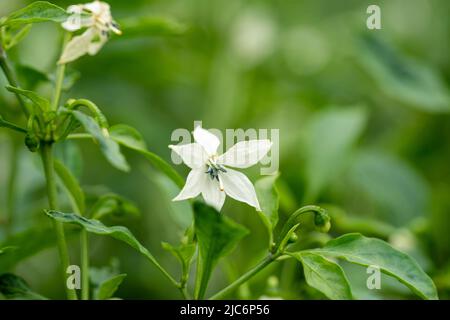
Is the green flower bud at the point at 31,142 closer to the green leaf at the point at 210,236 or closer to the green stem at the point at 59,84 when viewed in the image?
the green stem at the point at 59,84

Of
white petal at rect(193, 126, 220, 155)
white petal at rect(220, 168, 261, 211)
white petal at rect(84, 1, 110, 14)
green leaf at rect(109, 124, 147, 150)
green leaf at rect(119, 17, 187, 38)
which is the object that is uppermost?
green leaf at rect(119, 17, 187, 38)

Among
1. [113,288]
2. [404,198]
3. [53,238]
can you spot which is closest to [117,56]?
[404,198]

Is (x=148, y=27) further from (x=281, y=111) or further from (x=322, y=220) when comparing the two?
(x=281, y=111)

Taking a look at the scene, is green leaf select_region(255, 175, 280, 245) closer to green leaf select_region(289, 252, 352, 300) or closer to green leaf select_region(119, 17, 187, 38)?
green leaf select_region(289, 252, 352, 300)

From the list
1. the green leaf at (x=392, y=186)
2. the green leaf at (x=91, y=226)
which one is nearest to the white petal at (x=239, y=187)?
the green leaf at (x=91, y=226)

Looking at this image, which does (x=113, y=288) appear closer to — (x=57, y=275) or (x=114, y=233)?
(x=114, y=233)

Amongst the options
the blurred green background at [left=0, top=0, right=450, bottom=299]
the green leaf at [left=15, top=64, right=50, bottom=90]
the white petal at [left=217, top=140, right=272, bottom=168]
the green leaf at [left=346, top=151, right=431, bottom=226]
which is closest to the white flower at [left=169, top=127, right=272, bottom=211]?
the white petal at [left=217, top=140, right=272, bottom=168]
